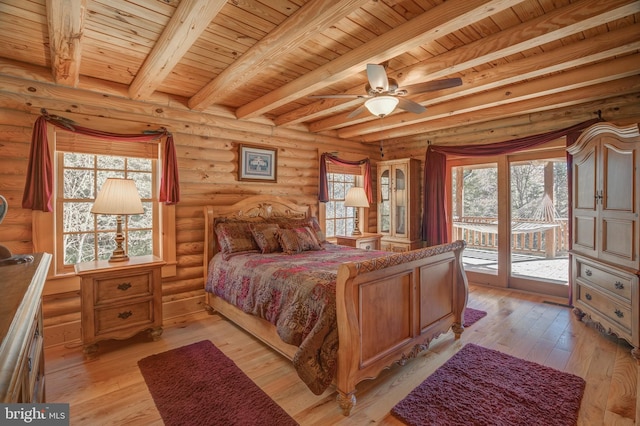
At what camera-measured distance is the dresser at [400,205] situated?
17.6 feet

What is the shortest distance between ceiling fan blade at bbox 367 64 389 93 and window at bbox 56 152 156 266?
2.68 m

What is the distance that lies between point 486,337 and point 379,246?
239 centimetres

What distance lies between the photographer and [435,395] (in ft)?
7.14

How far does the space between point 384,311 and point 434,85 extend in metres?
1.79

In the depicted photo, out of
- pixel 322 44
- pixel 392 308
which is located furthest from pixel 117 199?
pixel 392 308

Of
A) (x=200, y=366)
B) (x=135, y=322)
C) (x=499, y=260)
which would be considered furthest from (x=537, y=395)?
(x=135, y=322)

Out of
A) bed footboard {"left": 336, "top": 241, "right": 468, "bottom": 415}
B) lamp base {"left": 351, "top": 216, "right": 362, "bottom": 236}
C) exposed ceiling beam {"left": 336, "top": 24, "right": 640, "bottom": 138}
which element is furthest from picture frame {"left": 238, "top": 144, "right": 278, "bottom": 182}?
bed footboard {"left": 336, "top": 241, "right": 468, "bottom": 415}

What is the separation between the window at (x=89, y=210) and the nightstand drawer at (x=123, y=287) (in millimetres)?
712

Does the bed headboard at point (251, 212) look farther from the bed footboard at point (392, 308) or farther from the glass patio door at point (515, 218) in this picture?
the glass patio door at point (515, 218)

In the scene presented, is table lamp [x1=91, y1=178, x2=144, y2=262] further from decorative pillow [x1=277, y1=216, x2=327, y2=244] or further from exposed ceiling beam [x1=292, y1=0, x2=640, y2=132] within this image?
exposed ceiling beam [x1=292, y1=0, x2=640, y2=132]

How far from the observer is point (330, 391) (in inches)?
88.6

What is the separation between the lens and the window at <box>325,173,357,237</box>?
539 centimetres

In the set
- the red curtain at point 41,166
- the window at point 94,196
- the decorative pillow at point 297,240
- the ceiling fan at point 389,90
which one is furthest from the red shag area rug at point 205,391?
the ceiling fan at point 389,90

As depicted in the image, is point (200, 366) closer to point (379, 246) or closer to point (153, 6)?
point (153, 6)
